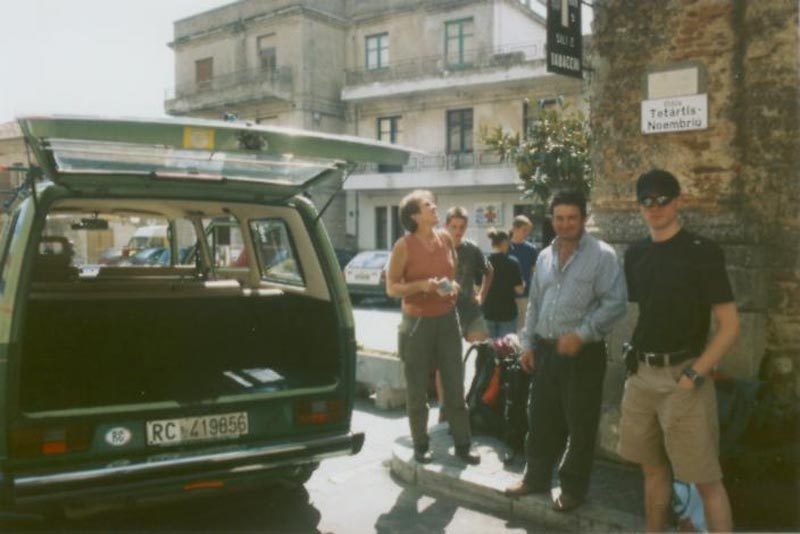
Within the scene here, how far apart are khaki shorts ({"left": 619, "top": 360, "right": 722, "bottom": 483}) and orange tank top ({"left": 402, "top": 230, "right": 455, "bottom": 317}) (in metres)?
1.80

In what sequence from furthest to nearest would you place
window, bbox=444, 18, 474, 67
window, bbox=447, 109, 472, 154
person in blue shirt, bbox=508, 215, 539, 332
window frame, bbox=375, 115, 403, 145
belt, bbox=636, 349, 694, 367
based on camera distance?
Answer: window frame, bbox=375, 115, 403, 145
window, bbox=444, 18, 474, 67
window, bbox=447, 109, 472, 154
person in blue shirt, bbox=508, 215, 539, 332
belt, bbox=636, 349, 694, 367

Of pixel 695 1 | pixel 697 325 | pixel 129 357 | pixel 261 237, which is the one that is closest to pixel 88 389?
pixel 129 357

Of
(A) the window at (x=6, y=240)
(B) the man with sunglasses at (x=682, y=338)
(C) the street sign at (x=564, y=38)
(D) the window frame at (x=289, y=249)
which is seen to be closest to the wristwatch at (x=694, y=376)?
(B) the man with sunglasses at (x=682, y=338)

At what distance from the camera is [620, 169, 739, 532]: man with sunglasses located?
128 inches

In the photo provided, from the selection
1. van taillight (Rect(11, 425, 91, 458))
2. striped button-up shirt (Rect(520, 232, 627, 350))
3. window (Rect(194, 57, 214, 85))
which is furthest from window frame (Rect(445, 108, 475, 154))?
van taillight (Rect(11, 425, 91, 458))

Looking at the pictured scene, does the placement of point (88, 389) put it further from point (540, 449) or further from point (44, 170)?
point (540, 449)

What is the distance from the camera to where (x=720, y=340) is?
10.5 feet

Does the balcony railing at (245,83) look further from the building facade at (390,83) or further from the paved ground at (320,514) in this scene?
the paved ground at (320,514)

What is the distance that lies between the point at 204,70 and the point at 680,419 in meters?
35.4

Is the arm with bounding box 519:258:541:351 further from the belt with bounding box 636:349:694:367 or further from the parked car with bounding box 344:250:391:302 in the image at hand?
the parked car with bounding box 344:250:391:302

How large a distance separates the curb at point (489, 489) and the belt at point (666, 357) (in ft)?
3.62

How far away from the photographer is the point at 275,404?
4.02 meters

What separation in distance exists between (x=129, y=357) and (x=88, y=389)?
0.49m

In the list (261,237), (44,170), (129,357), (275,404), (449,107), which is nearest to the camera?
(44,170)
